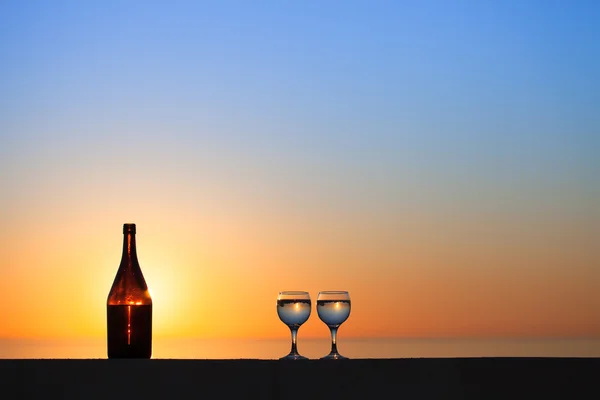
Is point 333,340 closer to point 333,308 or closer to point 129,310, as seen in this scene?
point 333,308

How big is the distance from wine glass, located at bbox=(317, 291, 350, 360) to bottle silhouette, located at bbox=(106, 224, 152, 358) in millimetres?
574

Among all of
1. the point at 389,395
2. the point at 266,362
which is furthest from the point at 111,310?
the point at 389,395

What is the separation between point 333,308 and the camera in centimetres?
264

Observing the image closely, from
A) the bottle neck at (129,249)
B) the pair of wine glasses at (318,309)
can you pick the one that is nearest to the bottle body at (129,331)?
the bottle neck at (129,249)

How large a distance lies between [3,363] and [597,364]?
5.69ft

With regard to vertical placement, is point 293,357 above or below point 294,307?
below

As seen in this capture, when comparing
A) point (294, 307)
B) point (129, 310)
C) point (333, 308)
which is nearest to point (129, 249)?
point (129, 310)

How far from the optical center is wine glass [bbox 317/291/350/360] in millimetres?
2639

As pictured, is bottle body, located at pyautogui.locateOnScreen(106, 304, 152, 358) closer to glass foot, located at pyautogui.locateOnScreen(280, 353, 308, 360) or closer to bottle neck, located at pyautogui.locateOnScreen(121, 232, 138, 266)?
bottle neck, located at pyautogui.locateOnScreen(121, 232, 138, 266)

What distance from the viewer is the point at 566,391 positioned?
241 centimetres

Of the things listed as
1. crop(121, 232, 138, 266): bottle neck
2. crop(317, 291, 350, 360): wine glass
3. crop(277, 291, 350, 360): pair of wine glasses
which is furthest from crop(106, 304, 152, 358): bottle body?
crop(317, 291, 350, 360): wine glass

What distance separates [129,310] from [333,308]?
2.20ft

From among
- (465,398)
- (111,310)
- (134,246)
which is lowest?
(465,398)

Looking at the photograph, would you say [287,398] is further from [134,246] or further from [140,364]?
[134,246]
